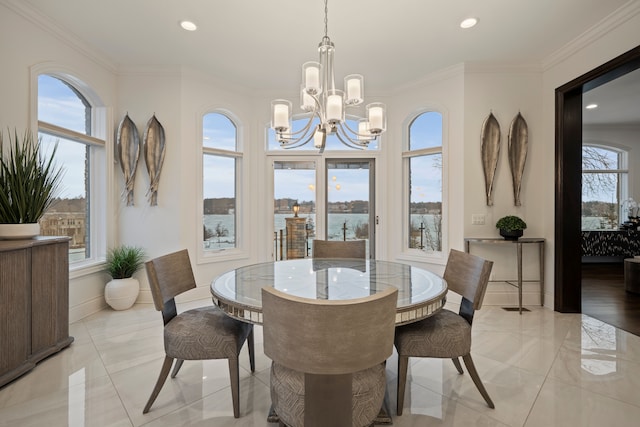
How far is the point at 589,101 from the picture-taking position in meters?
5.08

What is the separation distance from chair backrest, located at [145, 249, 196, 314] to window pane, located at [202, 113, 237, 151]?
248 cm

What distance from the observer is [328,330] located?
1.08 meters

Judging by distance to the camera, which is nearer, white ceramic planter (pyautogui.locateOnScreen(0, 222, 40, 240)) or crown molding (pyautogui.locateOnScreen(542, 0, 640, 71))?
white ceramic planter (pyautogui.locateOnScreen(0, 222, 40, 240))

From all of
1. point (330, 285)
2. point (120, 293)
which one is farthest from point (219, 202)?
point (330, 285)

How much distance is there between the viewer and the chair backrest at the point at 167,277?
1.78 m

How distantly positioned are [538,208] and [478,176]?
81 cm

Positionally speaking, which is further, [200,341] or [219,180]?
[219,180]

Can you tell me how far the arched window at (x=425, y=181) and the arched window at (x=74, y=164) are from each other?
154 inches

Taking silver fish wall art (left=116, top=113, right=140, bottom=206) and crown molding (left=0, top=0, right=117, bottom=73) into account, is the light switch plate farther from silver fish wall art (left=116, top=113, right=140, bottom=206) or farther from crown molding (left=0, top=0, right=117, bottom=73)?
crown molding (left=0, top=0, right=117, bottom=73)

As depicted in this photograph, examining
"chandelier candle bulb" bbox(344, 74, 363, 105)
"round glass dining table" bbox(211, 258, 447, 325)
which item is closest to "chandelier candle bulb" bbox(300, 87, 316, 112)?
"chandelier candle bulb" bbox(344, 74, 363, 105)

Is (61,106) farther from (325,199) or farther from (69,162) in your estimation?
(325,199)

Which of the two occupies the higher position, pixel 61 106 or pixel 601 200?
pixel 61 106

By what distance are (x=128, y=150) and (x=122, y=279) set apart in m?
1.51

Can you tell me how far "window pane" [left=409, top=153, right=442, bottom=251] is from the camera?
4199 mm
